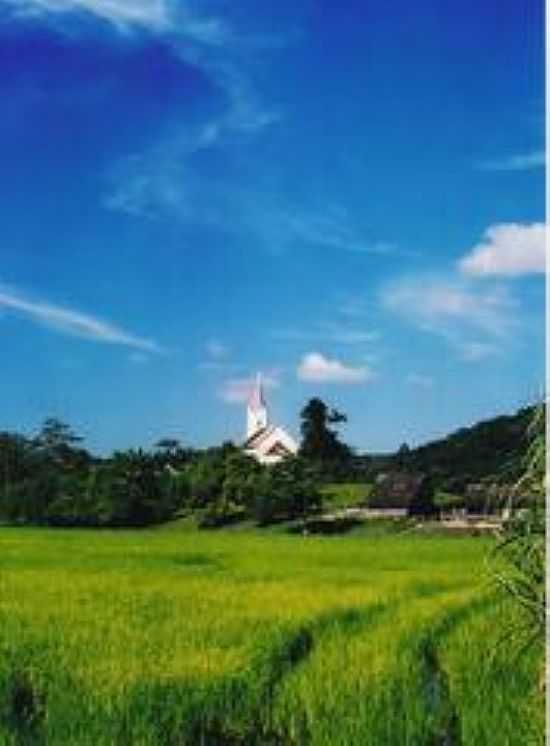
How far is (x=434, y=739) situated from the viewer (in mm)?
6383

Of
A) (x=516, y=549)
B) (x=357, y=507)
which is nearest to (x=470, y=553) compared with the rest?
(x=516, y=549)

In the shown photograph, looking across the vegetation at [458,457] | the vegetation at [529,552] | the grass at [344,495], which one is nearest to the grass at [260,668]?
the vegetation at [529,552]

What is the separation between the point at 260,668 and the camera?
7.76 meters

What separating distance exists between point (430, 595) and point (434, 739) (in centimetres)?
712

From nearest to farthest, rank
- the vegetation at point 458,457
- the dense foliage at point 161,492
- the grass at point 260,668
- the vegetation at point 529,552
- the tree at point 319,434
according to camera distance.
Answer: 1. the vegetation at point 529,552
2. the grass at point 260,668
3. the vegetation at point 458,457
4. the dense foliage at point 161,492
5. the tree at point 319,434

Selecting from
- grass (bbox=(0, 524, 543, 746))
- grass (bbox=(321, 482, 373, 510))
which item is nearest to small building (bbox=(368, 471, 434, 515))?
grass (bbox=(321, 482, 373, 510))

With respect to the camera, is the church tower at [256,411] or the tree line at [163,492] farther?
the church tower at [256,411]

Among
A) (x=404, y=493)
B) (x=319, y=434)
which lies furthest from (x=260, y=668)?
(x=319, y=434)

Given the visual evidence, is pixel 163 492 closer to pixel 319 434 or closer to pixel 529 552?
pixel 319 434

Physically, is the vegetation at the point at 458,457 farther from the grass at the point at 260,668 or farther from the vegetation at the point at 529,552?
the vegetation at the point at 529,552

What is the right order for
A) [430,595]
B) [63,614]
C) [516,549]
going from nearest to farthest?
[516,549], [63,614], [430,595]

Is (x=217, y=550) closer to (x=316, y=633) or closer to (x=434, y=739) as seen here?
(x=316, y=633)

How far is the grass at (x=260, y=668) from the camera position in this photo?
21.4ft

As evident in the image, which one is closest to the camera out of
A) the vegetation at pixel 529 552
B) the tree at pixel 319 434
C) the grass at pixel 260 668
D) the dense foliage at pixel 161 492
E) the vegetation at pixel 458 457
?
the vegetation at pixel 529 552
